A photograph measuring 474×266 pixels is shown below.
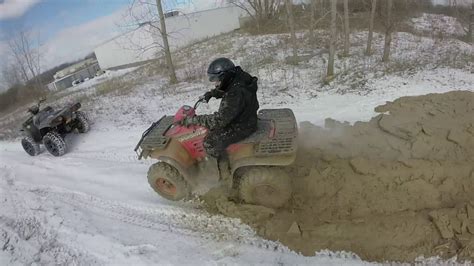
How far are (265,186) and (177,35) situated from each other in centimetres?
2571

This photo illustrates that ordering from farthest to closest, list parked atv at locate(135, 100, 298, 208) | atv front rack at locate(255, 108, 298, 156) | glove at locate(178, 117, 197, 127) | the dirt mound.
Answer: glove at locate(178, 117, 197, 127) → parked atv at locate(135, 100, 298, 208) → atv front rack at locate(255, 108, 298, 156) → the dirt mound

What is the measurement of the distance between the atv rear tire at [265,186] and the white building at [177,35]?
23.7m

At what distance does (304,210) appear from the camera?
14.3ft

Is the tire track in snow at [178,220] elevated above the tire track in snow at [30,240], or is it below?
below

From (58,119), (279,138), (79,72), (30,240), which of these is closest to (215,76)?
(279,138)

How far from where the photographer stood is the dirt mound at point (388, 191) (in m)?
3.67

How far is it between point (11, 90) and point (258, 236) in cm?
1098

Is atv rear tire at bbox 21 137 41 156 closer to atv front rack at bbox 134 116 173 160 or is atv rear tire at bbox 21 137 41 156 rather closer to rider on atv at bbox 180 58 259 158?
atv front rack at bbox 134 116 173 160

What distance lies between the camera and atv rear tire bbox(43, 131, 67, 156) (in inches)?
278

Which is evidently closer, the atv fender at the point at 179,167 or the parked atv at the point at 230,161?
the parked atv at the point at 230,161

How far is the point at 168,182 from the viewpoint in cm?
480

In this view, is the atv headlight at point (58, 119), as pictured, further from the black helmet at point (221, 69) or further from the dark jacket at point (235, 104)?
the black helmet at point (221, 69)

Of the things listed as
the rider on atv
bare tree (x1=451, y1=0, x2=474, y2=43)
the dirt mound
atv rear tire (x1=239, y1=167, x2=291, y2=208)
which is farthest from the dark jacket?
bare tree (x1=451, y1=0, x2=474, y2=43)

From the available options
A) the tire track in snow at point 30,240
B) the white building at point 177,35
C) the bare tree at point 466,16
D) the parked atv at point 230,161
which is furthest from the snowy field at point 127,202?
the white building at point 177,35
